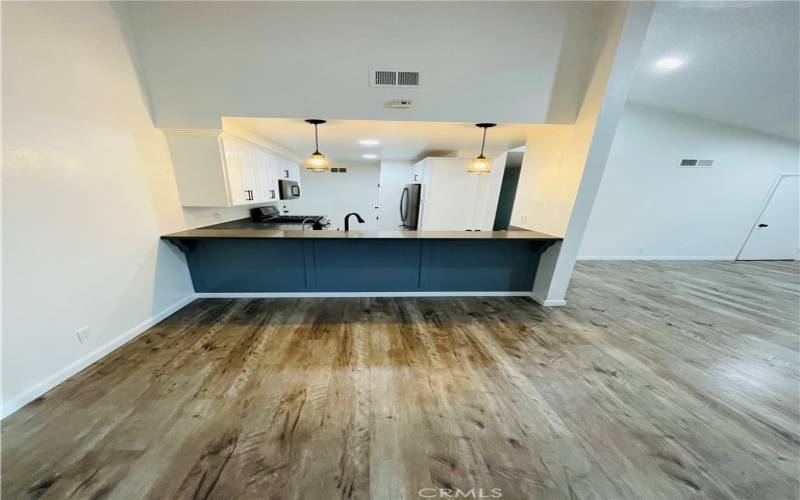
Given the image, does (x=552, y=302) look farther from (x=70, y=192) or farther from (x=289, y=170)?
(x=289, y=170)

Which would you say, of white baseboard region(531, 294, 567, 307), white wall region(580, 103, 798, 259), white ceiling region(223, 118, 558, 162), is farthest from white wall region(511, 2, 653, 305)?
white wall region(580, 103, 798, 259)

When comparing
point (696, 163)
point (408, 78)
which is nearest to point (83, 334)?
point (408, 78)

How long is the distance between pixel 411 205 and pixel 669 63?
426cm

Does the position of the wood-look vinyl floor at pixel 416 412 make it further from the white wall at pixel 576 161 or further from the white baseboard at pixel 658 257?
the white baseboard at pixel 658 257

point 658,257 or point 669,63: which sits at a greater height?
point 669,63

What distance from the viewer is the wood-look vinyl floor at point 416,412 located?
119 cm

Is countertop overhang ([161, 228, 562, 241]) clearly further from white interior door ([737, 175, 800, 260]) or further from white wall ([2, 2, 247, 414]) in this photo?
white interior door ([737, 175, 800, 260])

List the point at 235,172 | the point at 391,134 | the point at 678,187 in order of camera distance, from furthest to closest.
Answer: the point at 678,187
the point at 391,134
the point at 235,172

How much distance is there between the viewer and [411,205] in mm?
5520

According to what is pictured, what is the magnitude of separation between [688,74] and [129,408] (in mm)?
6789

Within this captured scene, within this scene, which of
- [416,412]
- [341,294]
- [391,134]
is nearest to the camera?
[416,412]

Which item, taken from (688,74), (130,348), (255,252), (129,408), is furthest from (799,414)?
(130,348)

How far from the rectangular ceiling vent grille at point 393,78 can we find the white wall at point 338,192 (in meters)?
4.79

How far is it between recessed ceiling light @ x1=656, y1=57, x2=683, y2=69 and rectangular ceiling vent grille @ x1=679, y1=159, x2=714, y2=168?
2.70 meters
